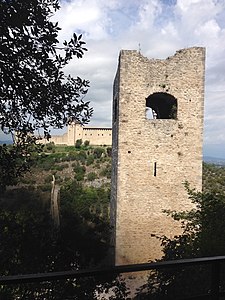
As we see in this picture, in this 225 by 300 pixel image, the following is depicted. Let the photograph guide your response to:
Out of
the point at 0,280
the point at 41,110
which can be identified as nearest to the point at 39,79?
the point at 41,110

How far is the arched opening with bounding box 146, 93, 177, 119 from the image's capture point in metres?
11.1

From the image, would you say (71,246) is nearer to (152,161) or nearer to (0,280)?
(0,280)

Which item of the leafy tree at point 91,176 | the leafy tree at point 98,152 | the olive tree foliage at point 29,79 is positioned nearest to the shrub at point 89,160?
the leafy tree at point 98,152

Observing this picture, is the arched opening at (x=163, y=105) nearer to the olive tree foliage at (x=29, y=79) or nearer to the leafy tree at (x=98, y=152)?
the olive tree foliage at (x=29, y=79)

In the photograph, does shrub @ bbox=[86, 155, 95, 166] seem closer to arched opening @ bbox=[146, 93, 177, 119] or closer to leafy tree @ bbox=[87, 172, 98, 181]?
leafy tree @ bbox=[87, 172, 98, 181]

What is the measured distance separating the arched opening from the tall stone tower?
34 cm

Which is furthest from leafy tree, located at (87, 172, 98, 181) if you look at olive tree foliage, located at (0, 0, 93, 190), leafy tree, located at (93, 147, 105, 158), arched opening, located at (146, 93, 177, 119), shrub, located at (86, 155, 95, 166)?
olive tree foliage, located at (0, 0, 93, 190)

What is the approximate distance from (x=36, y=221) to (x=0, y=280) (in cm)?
385

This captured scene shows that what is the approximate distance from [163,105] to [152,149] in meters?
2.96

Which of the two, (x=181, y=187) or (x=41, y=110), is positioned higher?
(x=41, y=110)

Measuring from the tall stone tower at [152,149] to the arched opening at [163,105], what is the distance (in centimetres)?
34

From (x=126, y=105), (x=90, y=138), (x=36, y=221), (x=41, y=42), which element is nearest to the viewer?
(x=41, y=42)

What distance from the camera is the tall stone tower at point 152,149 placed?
34.5 ft

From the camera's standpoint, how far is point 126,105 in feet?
34.6
